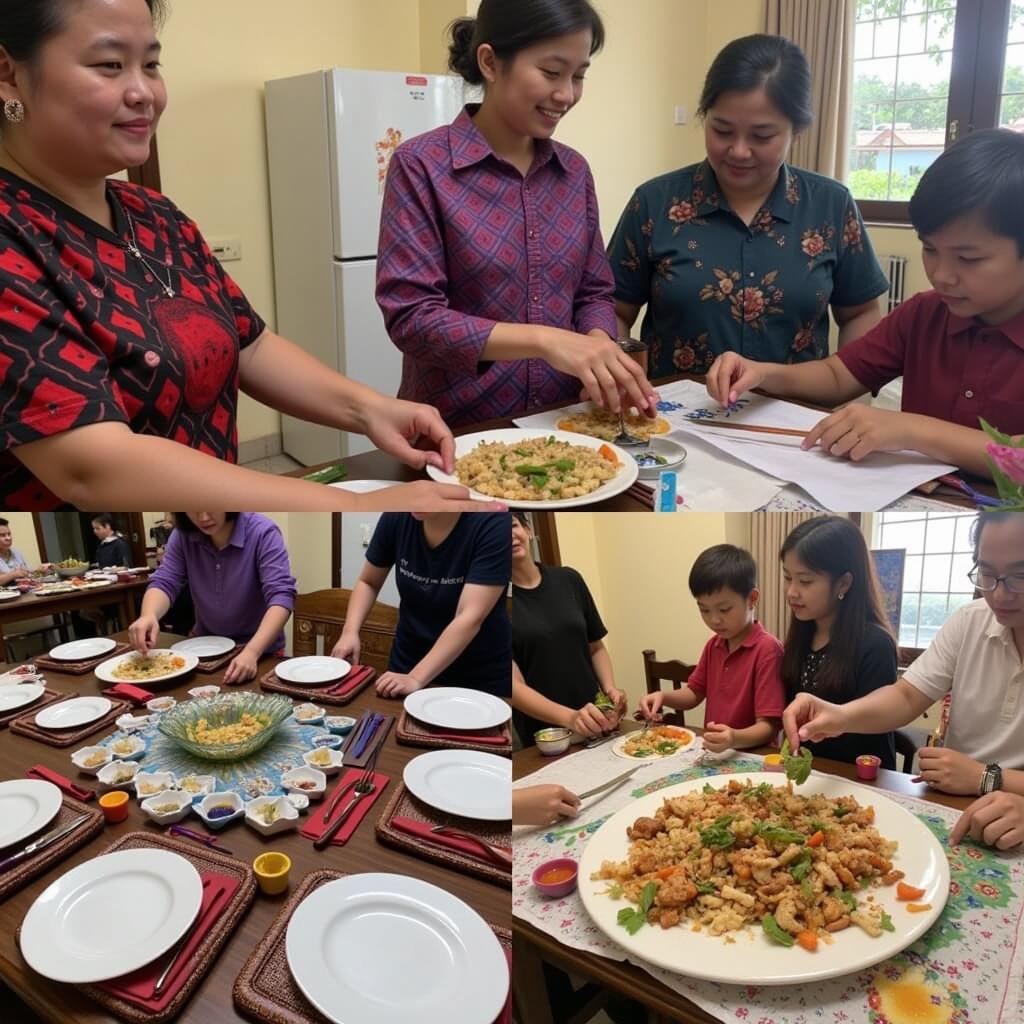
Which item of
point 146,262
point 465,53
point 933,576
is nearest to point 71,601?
point 146,262

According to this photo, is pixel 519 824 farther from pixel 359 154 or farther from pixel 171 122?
pixel 171 122

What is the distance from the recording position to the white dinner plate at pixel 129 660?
26.3 inches

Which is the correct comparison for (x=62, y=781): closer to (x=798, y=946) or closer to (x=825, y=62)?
(x=798, y=946)

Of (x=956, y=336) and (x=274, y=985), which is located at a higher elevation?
(x=956, y=336)

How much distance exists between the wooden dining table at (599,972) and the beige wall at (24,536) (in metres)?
0.41

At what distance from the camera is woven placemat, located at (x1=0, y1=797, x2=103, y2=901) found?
58 cm

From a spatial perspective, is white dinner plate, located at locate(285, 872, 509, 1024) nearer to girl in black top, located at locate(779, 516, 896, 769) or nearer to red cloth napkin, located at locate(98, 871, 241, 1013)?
red cloth napkin, located at locate(98, 871, 241, 1013)

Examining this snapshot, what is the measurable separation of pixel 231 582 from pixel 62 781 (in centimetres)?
18

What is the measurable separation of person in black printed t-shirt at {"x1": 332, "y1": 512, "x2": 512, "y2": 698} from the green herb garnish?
0.52ft

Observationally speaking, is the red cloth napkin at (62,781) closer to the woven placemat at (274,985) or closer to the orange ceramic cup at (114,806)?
the orange ceramic cup at (114,806)

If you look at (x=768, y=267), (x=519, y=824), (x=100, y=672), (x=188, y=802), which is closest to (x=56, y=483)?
(x=100, y=672)

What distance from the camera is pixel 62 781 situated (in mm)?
639

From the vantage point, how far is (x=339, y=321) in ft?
11.6

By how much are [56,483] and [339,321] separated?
2939mm
